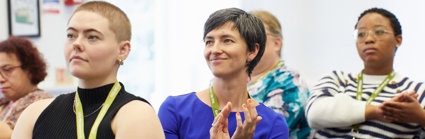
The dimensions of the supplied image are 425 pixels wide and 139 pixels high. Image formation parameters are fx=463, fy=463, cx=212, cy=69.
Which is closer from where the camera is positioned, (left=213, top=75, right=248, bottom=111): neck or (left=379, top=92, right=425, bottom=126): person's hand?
(left=213, top=75, right=248, bottom=111): neck

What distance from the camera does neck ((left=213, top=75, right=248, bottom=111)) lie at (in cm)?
202

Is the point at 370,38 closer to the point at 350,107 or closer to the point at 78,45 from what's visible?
the point at 350,107

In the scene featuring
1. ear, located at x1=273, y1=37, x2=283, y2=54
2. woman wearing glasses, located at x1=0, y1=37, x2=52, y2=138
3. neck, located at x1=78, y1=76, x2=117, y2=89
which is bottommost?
woman wearing glasses, located at x1=0, y1=37, x2=52, y2=138

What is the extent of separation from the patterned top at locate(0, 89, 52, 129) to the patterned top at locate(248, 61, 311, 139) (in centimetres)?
125

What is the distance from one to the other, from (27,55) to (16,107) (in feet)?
1.20

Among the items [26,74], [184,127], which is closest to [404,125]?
[184,127]

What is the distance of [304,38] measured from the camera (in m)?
4.50

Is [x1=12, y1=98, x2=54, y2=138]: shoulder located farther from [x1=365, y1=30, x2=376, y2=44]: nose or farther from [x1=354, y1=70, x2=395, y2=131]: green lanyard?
[x1=365, y1=30, x2=376, y2=44]: nose

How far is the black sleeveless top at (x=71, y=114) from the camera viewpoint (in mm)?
1624

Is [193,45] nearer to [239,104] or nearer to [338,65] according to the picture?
[338,65]

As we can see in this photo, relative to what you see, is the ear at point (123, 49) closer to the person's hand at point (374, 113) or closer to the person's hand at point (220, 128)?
the person's hand at point (220, 128)

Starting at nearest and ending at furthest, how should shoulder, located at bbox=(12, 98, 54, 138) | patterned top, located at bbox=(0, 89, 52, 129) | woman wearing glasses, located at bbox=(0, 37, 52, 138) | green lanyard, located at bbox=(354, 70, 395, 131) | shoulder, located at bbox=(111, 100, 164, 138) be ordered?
1. shoulder, located at bbox=(111, 100, 164, 138)
2. shoulder, located at bbox=(12, 98, 54, 138)
3. green lanyard, located at bbox=(354, 70, 395, 131)
4. patterned top, located at bbox=(0, 89, 52, 129)
5. woman wearing glasses, located at bbox=(0, 37, 52, 138)

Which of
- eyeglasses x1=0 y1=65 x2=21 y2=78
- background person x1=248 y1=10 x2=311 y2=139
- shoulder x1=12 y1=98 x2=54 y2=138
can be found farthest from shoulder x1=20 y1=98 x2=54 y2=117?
background person x1=248 y1=10 x2=311 y2=139

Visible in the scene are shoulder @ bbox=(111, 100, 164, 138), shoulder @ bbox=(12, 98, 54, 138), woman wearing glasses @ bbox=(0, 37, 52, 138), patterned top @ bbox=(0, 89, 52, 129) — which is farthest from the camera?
woman wearing glasses @ bbox=(0, 37, 52, 138)
